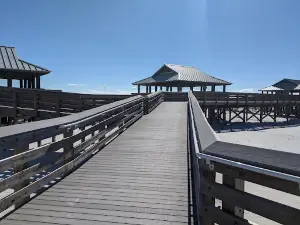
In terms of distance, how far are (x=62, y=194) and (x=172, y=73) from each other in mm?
32633

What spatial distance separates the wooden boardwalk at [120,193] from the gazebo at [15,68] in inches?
591

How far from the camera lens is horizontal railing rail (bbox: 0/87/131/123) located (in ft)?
47.1

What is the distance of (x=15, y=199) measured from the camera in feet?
12.9

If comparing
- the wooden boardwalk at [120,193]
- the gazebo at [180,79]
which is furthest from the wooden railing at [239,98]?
the wooden boardwalk at [120,193]

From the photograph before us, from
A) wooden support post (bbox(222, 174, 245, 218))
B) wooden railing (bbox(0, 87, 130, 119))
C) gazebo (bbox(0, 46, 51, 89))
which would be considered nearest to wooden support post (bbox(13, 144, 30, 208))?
wooden support post (bbox(222, 174, 245, 218))

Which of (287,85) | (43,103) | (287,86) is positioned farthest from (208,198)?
(287,85)

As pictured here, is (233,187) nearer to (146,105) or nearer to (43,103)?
(146,105)

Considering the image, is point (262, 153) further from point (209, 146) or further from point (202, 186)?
point (202, 186)

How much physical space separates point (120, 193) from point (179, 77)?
2992 centimetres

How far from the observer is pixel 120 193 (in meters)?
4.60

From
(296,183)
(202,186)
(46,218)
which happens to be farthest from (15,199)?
(296,183)

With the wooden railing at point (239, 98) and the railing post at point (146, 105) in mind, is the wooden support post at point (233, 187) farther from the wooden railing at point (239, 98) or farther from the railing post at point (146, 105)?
the wooden railing at point (239, 98)

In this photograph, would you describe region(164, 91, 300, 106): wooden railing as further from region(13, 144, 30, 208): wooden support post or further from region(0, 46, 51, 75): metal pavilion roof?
region(13, 144, 30, 208): wooden support post

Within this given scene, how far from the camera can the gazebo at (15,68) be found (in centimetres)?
1981
